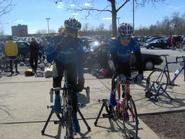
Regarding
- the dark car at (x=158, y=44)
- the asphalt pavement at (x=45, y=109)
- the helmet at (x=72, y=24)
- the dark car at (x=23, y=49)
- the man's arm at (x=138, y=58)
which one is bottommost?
the dark car at (x=158, y=44)

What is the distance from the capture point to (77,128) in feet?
24.6

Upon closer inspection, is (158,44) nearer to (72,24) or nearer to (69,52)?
(69,52)

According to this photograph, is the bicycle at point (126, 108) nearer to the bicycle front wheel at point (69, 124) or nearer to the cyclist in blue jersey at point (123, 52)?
the cyclist in blue jersey at point (123, 52)

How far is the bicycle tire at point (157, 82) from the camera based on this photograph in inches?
432

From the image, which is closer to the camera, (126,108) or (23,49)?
(126,108)

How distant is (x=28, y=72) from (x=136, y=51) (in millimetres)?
12506

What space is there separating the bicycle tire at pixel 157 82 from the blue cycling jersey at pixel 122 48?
10.6 ft

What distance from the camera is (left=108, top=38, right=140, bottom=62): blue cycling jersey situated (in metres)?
7.71

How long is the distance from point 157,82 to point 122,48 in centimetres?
341

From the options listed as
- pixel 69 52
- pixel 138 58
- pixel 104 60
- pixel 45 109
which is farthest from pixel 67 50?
pixel 104 60

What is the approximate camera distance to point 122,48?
782 cm

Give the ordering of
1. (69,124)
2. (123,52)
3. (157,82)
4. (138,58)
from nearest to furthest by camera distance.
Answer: (69,124) < (138,58) < (123,52) < (157,82)

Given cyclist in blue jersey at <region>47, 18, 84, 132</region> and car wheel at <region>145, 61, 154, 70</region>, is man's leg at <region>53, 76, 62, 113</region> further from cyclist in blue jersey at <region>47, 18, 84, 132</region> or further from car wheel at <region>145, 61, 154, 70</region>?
car wheel at <region>145, 61, 154, 70</region>

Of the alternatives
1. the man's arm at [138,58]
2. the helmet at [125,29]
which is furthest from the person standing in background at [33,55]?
the helmet at [125,29]
